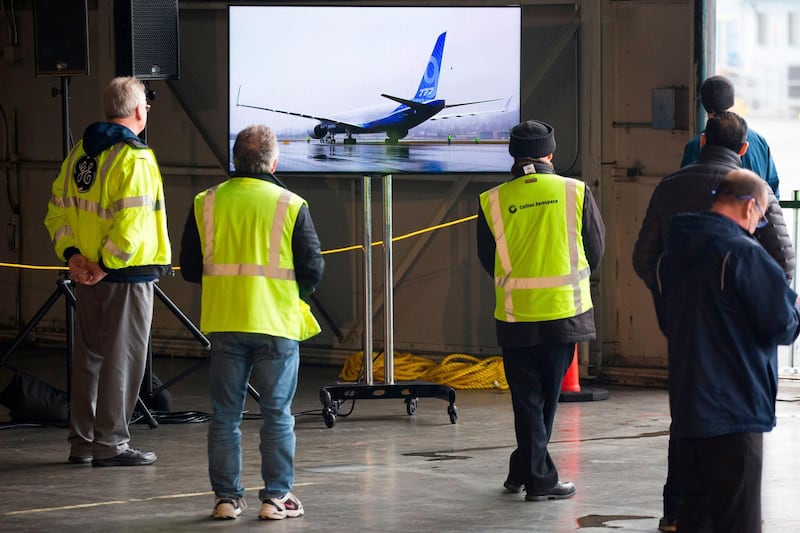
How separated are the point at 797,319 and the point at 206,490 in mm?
3002

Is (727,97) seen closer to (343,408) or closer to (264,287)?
(264,287)

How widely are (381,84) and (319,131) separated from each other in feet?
1.44

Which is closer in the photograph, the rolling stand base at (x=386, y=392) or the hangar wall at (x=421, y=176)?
the rolling stand base at (x=386, y=392)

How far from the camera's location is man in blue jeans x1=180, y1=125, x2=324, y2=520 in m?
5.53

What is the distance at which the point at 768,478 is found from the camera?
21.3 ft

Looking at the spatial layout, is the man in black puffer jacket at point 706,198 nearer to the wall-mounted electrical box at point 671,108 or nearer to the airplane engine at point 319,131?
the airplane engine at point 319,131

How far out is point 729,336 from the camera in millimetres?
4332

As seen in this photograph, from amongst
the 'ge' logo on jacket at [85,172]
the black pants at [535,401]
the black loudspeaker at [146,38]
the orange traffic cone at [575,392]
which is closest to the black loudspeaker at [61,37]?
the black loudspeaker at [146,38]

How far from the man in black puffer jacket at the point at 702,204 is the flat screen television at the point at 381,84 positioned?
2.65 m

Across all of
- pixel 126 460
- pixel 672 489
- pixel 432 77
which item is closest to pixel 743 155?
pixel 672 489

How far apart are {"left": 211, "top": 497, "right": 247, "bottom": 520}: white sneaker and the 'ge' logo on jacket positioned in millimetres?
1830

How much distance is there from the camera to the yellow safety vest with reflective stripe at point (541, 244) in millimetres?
5980

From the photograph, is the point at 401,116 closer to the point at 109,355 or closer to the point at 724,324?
the point at 109,355

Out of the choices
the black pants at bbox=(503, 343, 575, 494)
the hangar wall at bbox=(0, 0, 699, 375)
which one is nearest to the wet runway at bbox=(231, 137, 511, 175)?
the hangar wall at bbox=(0, 0, 699, 375)
